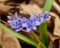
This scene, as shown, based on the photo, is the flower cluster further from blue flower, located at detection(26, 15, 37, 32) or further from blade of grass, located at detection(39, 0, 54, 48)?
blade of grass, located at detection(39, 0, 54, 48)

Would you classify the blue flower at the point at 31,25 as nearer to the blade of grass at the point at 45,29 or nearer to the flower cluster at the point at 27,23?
the flower cluster at the point at 27,23

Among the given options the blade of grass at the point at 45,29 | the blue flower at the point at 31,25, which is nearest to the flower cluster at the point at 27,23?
the blue flower at the point at 31,25

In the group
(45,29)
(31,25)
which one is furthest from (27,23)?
(45,29)

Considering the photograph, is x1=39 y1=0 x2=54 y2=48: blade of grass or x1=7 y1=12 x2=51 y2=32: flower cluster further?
x1=39 y1=0 x2=54 y2=48: blade of grass

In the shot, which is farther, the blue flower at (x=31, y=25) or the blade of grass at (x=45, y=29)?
the blade of grass at (x=45, y=29)

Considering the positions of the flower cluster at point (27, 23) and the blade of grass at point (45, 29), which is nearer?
the flower cluster at point (27, 23)

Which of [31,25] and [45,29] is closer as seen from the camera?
[31,25]

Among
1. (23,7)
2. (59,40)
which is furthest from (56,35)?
(23,7)

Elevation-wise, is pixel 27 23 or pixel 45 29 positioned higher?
pixel 27 23

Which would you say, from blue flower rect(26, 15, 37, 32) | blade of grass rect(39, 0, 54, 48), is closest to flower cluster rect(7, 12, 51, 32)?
blue flower rect(26, 15, 37, 32)

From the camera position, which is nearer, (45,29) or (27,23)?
(27,23)

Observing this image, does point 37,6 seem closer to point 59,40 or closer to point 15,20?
point 59,40

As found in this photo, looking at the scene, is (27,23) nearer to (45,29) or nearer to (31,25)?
(31,25)

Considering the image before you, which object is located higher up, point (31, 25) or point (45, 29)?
point (31, 25)
